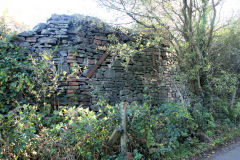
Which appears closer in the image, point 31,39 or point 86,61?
point 31,39

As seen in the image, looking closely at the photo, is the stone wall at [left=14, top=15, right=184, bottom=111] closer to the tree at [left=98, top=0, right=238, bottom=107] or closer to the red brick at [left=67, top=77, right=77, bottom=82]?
the red brick at [left=67, top=77, right=77, bottom=82]

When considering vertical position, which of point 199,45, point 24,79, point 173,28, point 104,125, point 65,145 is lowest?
point 65,145

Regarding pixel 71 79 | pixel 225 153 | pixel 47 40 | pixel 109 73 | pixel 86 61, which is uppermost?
pixel 47 40

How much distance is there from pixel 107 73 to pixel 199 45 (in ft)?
10.1

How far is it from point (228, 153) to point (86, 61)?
4503 millimetres

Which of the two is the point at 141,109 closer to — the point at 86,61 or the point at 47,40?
the point at 86,61

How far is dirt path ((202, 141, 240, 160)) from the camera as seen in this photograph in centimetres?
382

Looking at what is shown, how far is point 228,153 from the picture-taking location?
4070 millimetres

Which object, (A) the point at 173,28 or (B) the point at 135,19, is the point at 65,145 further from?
(A) the point at 173,28

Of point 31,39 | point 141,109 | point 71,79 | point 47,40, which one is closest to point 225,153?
point 141,109

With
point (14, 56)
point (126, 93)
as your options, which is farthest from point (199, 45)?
point (14, 56)

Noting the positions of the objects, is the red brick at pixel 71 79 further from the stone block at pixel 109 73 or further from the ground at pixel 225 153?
the ground at pixel 225 153

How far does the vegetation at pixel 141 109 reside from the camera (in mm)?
2975

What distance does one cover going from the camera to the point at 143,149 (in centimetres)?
347
